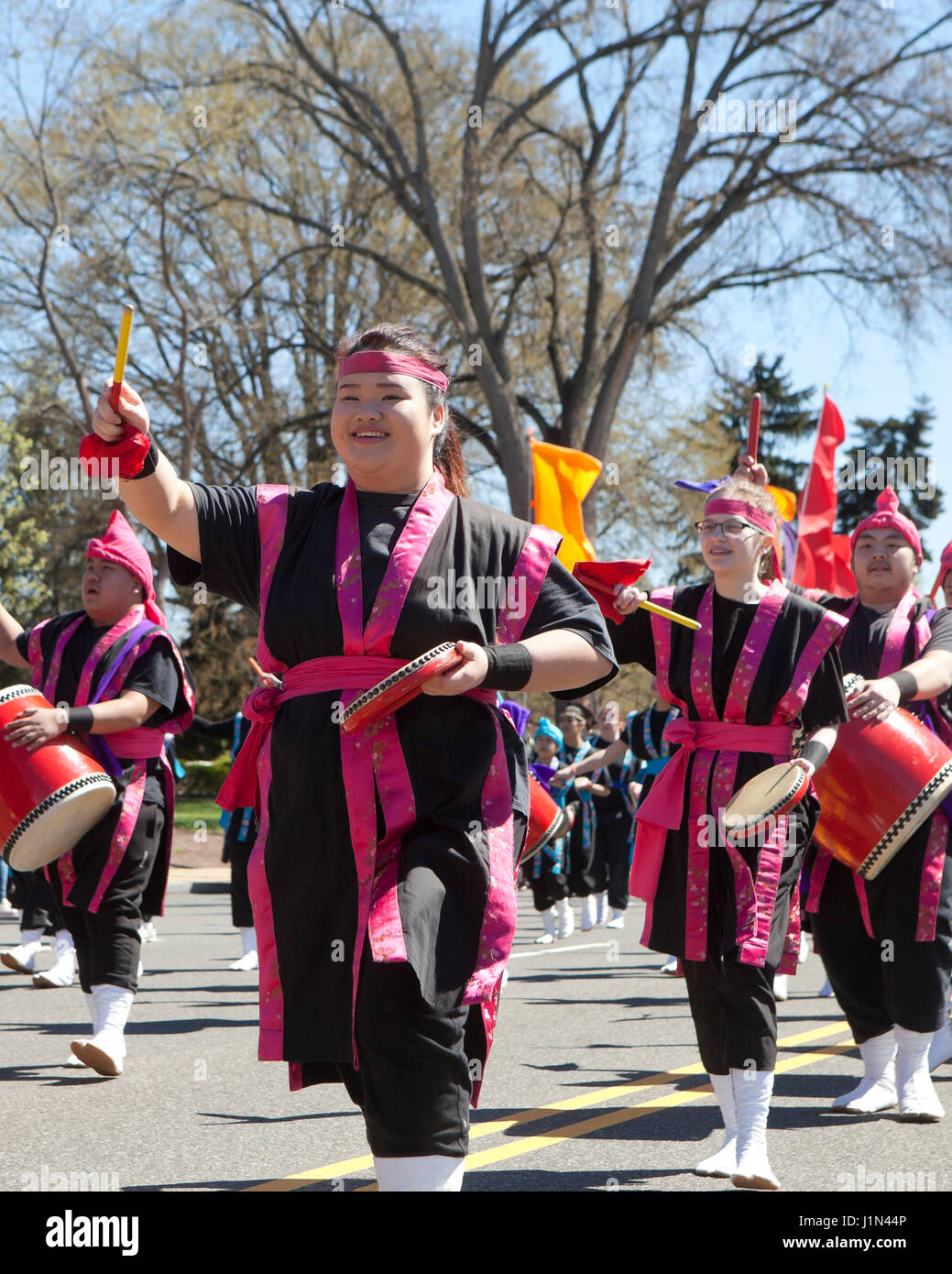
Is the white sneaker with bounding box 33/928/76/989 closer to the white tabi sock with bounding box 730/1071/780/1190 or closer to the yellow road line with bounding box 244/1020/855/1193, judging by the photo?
the yellow road line with bounding box 244/1020/855/1193

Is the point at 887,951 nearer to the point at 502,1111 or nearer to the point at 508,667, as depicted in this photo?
the point at 502,1111

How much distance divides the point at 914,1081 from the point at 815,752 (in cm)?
162

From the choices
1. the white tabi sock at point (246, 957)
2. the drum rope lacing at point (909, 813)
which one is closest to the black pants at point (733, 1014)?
the drum rope lacing at point (909, 813)

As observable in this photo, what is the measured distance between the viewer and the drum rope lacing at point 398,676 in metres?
2.93

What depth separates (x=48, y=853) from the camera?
6.06 meters

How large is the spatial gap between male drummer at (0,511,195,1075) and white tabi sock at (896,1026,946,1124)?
2.92 m

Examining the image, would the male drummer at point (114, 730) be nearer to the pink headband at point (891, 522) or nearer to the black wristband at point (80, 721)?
the black wristband at point (80, 721)

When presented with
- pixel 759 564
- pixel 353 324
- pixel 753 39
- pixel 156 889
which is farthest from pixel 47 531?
pixel 759 564

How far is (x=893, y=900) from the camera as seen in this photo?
18.8ft

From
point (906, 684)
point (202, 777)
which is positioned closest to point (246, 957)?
point (906, 684)

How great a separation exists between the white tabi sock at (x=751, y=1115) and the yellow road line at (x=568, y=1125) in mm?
794

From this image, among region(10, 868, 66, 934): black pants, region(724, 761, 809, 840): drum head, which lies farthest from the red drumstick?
region(10, 868, 66, 934): black pants

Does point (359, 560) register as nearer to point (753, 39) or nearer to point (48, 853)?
point (48, 853)
